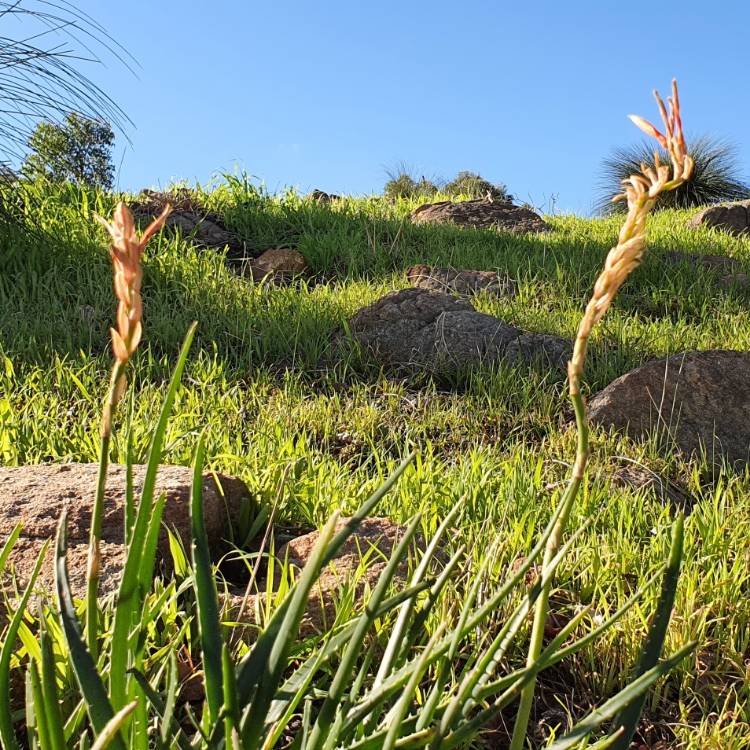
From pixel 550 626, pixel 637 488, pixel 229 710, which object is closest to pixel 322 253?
pixel 637 488

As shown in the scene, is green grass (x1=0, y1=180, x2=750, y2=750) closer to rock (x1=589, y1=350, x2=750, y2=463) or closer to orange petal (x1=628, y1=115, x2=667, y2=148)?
rock (x1=589, y1=350, x2=750, y2=463)

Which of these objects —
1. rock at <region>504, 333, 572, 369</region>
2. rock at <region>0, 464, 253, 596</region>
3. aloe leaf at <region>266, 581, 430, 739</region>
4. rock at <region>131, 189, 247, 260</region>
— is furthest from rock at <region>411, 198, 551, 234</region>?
aloe leaf at <region>266, 581, 430, 739</region>

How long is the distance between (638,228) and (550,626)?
139 cm

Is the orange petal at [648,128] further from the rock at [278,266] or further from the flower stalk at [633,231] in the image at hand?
the rock at [278,266]

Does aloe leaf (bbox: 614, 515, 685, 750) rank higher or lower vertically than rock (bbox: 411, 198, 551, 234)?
lower

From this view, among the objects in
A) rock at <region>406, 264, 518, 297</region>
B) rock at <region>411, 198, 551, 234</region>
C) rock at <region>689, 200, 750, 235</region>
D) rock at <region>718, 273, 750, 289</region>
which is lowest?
rock at <region>406, 264, 518, 297</region>

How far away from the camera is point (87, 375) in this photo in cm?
333

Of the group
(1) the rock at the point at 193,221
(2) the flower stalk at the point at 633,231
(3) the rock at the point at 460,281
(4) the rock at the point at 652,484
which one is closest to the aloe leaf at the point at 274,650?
(2) the flower stalk at the point at 633,231

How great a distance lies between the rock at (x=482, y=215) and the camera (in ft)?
23.1

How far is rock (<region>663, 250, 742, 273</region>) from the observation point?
5633mm

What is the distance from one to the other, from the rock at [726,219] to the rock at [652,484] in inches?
221

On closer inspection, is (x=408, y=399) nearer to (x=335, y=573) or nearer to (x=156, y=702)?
(x=335, y=573)

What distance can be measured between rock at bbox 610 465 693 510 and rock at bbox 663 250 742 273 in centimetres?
307

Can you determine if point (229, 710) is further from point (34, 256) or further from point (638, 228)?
point (34, 256)
